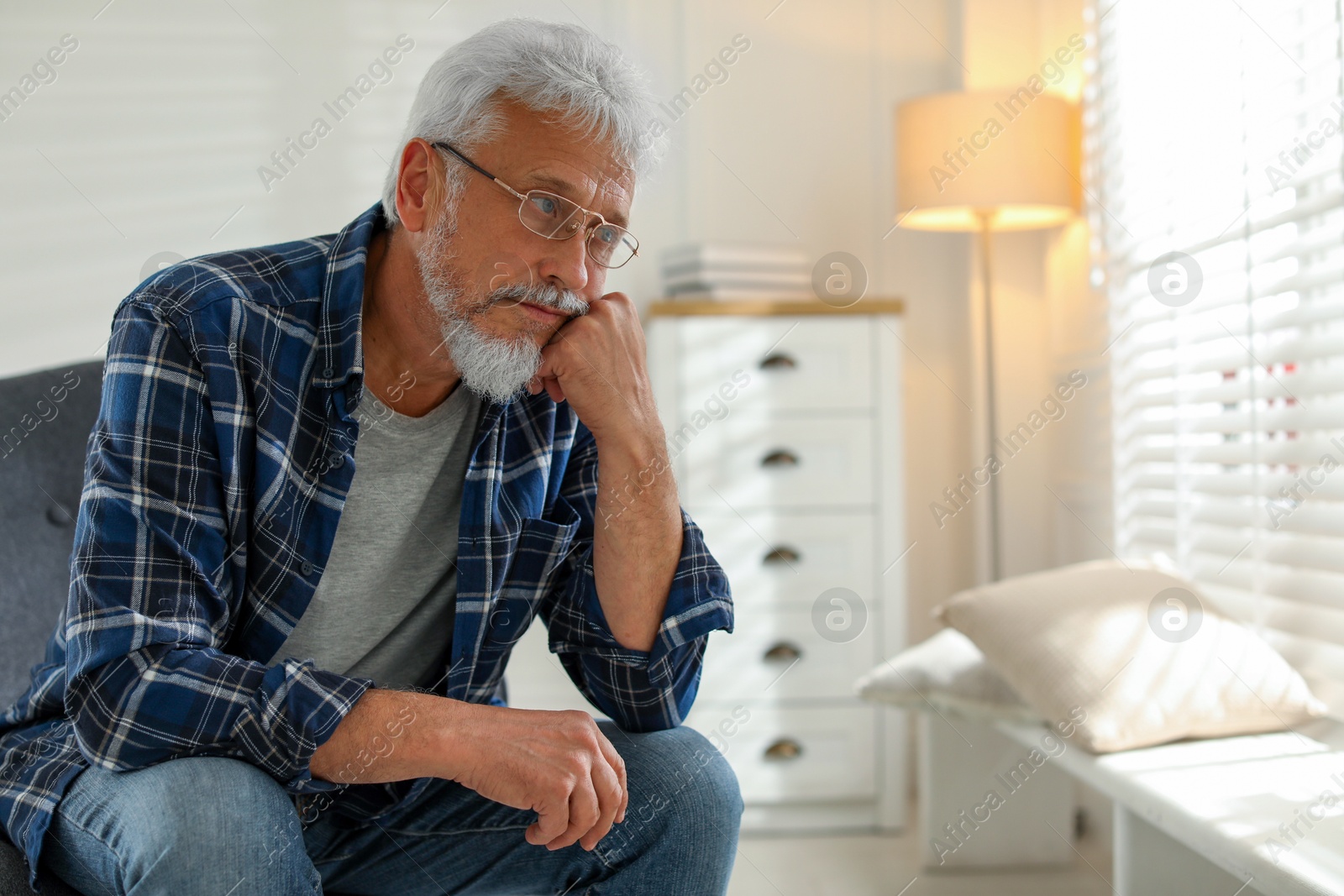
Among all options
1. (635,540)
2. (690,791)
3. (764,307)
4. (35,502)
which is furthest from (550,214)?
(764,307)

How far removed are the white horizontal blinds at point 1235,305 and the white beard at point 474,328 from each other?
1134mm

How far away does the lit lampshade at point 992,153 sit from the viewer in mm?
2246

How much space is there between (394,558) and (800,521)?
1325 mm

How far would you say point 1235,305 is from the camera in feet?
5.69

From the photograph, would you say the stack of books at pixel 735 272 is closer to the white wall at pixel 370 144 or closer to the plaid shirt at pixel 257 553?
the white wall at pixel 370 144

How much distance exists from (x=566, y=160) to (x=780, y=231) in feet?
5.57

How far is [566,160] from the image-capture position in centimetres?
108

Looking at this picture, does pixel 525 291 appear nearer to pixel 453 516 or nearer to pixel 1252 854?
pixel 453 516

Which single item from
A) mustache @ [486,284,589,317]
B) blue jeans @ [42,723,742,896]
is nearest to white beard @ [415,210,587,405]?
mustache @ [486,284,589,317]

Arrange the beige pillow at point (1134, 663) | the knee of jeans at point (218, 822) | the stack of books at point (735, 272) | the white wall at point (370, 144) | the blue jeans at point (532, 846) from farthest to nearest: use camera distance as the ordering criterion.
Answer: the white wall at point (370, 144)
the stack of books at point (735, 272)
the beige pillow at point (1134, 663)
the blue jeans at point (532, 846)
the knee of jeans at point (218, 822)

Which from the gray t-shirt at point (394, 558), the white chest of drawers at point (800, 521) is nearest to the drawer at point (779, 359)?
the white chest of drawers at point (800, 521)

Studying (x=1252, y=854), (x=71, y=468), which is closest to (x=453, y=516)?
(x=71, y=468)

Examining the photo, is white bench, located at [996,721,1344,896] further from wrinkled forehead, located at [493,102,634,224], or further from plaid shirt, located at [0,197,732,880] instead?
wrinkled forehead, located at [493,102,634,224]

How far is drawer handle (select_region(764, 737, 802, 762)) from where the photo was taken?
2.27 metres
